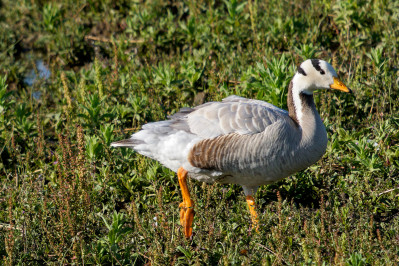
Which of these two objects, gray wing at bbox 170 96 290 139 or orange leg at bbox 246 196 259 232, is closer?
orange leg at bbox 246 196 259 232

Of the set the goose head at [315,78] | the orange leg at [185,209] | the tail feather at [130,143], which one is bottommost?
the orange leg at [185,209]

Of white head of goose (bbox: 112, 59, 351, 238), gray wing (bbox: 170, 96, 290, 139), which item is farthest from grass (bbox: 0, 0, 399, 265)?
gray wing (bbox: 170, 96, 290, 139)

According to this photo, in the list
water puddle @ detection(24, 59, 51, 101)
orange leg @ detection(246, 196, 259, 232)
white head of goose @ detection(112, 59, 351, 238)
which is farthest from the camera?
water puddle @ detection(24, 59, 51, 101)

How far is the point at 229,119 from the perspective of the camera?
5246mm

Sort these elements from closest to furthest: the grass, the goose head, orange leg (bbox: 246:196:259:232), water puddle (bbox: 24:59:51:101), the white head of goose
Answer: the grass, orange leg (bbox: 246:196:259:232), the white head of goose, the goose head, water puddle (bbox: 24:59:51:101)

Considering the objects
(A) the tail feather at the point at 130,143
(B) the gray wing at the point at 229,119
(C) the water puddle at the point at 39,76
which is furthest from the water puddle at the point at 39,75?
(B) the gray wing at the point at 229,119

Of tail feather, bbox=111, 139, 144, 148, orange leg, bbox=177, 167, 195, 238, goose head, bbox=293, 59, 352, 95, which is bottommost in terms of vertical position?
orange leg, bbox=177, 167, 195, 238

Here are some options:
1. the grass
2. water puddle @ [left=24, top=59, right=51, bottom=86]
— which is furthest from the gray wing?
water puddle @ [left=24, top=59, right=51, bottom=86]

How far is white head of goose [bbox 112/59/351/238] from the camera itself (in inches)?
201

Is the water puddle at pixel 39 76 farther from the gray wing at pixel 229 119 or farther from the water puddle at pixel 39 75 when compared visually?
the gray wing at pixel 229 119

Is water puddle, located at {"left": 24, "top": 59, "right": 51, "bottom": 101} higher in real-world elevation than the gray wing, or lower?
lower

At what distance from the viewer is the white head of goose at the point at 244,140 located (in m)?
5.10

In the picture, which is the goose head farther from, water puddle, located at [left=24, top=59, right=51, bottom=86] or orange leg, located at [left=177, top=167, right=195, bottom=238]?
water puddle, located at [left=24, top=59, right=51, bottom=86]

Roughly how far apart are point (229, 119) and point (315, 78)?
0.96m
